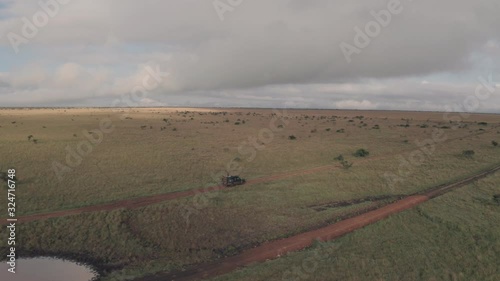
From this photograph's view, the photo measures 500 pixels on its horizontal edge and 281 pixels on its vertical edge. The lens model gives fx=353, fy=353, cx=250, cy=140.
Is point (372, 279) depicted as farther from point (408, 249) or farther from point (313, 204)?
point (313, 204)

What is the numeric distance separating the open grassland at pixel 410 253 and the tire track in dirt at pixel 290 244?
2.97ft

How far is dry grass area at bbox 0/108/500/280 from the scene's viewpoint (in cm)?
2908

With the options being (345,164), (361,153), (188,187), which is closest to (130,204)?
(188,187)

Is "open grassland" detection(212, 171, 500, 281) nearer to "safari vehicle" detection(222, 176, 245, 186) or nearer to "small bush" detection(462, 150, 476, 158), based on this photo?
"safari vehicle" detection(222, 176, 245, 186)

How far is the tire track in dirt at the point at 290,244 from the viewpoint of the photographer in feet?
80.0

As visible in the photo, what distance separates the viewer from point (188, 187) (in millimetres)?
43656

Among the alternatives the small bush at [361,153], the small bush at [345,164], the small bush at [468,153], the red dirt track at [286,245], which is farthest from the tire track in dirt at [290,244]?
the small bush at [468,153]

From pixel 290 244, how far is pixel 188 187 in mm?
18172

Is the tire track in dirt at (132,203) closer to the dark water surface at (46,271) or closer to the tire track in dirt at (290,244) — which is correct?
the dark water surface at (46,271)

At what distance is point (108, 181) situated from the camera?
43.5 meters

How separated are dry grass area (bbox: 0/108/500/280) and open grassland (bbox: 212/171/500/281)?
5.79ft

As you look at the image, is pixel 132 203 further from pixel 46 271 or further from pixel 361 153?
pixel 361 153

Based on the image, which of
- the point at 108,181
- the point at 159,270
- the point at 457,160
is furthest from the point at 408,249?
the point at 457,160

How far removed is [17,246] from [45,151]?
3084 centimetres
